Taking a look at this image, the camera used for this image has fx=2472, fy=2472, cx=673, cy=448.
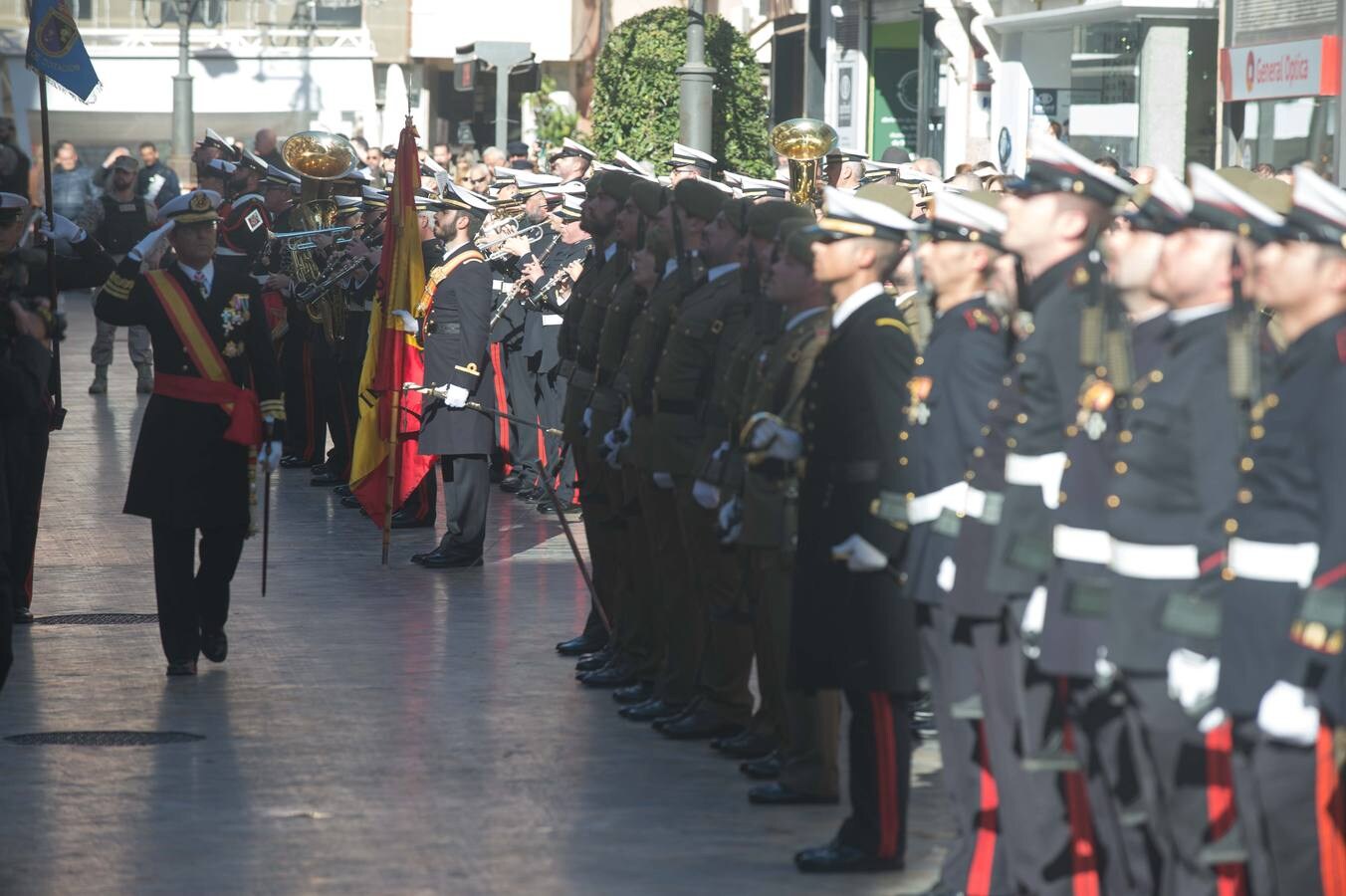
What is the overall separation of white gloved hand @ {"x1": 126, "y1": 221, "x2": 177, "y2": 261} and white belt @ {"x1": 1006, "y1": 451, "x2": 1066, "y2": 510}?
566 cm

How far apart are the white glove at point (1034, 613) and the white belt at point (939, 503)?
545 millimetres

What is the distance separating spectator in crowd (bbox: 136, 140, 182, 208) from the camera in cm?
2983

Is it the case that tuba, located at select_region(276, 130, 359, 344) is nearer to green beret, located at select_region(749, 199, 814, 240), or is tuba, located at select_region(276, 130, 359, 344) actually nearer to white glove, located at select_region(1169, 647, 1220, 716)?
green beret, located at select_region(749, 199, 814, 240)

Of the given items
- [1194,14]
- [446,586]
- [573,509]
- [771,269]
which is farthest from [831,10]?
[771,269]

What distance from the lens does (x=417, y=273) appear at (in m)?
14.2

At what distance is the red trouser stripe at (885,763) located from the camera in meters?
7.25

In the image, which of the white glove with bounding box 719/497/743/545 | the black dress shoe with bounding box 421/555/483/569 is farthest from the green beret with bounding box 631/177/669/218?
the black dress shoe with bounding box 421/555/483/569

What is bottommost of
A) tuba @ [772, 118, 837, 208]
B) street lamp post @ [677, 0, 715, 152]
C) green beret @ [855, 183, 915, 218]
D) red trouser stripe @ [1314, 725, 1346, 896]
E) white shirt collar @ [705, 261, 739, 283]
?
red trouser stripe @ [1314, 725, 1346, 896]

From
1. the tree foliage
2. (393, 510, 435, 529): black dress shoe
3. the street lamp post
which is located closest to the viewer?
(393, 510, 435, 529): black dress shoe

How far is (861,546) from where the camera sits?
7191mm

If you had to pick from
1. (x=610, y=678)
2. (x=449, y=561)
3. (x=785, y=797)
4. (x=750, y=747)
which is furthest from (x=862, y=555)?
(x=449, y=561)

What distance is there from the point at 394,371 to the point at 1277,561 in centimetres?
941

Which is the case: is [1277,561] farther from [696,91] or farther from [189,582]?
[696,91]

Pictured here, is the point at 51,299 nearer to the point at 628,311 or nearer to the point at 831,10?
the point at 628,311
